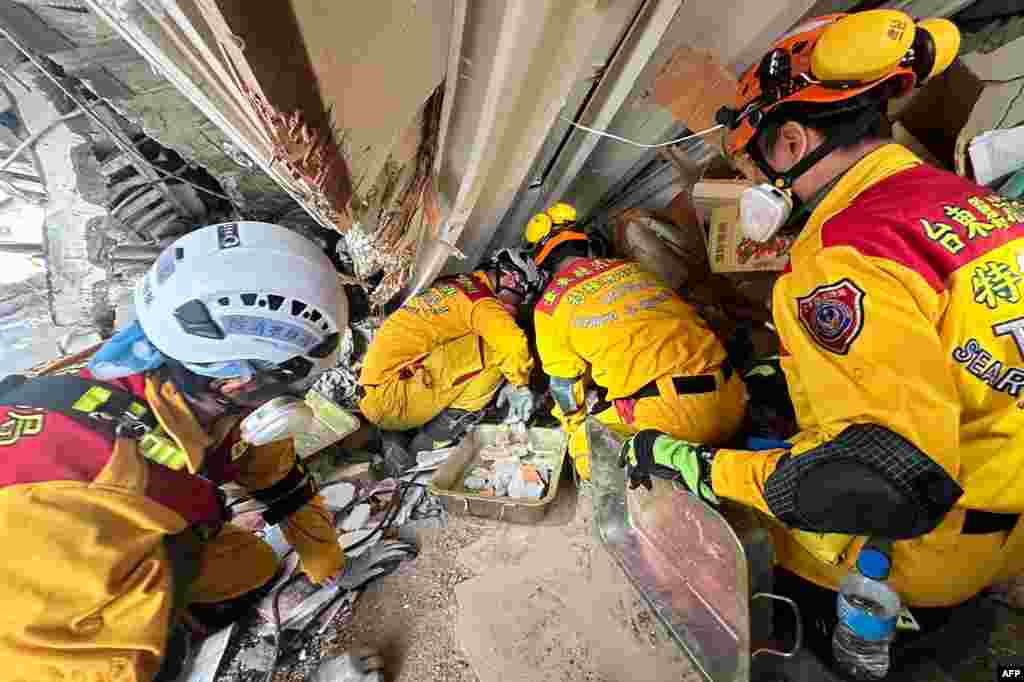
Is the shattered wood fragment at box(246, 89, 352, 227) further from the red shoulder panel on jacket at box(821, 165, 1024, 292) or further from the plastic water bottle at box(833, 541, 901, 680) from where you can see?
the plastic water bottle at box(833, 541, 901, 680)

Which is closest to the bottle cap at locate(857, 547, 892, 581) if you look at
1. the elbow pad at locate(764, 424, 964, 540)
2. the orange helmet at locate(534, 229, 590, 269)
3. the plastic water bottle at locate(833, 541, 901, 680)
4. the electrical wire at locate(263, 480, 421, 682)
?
the plastic water bottle at locate(833, 541, 901, 680)

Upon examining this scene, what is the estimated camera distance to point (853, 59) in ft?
3.78

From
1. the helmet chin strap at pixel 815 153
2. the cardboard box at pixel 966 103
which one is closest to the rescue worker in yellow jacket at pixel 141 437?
the helmet chin strap at pixel 815 153

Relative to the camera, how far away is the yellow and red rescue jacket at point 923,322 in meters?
0.96

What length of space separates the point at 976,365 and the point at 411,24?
139cm

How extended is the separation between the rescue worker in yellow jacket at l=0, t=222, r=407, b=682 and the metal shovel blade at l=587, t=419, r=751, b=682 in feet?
4.08

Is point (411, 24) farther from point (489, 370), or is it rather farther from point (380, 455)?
point (380, 455)

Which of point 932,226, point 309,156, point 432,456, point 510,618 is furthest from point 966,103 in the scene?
point 432,456

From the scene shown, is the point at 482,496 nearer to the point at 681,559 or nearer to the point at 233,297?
the point at 681,559

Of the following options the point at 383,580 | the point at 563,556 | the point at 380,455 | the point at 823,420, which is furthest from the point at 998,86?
the point at 380,455

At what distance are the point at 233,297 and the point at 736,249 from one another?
7.04 feet

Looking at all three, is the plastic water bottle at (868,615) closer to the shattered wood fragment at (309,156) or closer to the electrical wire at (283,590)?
the shattered wood fragment at (309,156)

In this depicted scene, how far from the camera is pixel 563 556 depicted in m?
2.44

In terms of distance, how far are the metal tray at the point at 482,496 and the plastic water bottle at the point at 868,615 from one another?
1.45 meters
